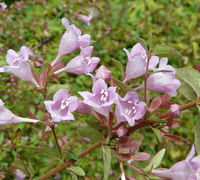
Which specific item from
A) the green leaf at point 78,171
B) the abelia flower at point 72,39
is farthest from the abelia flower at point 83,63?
the green leaf at point 78,171

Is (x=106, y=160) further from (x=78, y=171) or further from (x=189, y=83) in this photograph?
(x=189, y=83)

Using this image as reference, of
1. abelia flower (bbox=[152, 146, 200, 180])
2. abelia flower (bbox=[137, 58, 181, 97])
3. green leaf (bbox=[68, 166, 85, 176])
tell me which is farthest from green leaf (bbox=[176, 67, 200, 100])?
green leaf (bbox=[68, 166, 85, 176])

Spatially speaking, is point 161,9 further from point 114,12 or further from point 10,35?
point 10,35

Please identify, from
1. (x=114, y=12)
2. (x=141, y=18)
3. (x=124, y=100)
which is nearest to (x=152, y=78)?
(x=124, y=100)

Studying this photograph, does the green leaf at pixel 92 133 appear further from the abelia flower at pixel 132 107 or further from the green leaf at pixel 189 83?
the green leaf at pixel 189 83

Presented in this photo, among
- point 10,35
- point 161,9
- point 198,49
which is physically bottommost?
point 198,49

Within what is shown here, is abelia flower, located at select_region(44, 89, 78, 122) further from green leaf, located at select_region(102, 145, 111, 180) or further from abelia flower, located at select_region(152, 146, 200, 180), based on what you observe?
abelia flower, located at select_region(152, 146, 200, 180)
